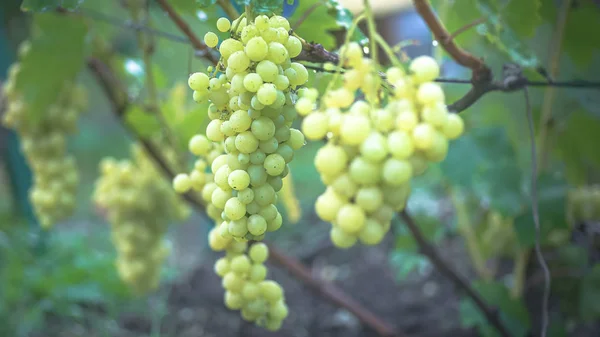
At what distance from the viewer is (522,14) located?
20.7 inches

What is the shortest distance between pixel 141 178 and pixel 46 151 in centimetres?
19

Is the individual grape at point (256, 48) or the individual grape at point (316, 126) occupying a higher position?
the individual grape at point (256, 48)

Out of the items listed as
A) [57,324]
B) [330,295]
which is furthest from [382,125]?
[57,324]

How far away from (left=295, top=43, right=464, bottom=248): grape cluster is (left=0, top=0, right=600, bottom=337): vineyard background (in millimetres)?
175

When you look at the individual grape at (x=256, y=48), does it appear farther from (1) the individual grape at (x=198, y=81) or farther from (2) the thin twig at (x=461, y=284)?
(2) the thin twig at (x=461, y=284)

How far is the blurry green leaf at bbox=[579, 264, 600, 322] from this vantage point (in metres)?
0.79

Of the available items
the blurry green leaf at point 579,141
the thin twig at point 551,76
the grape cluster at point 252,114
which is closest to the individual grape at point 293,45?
the grape cluster at point 252,114

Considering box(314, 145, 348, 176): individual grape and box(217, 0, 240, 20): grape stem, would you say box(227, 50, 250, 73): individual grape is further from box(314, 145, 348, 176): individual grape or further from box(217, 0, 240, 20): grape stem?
box(217, 0, 240, 20): grape stem

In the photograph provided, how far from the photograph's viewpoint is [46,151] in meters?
0.97

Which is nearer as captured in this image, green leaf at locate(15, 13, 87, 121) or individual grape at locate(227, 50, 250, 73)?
individual grape at locate(227, 50, 250, 73)

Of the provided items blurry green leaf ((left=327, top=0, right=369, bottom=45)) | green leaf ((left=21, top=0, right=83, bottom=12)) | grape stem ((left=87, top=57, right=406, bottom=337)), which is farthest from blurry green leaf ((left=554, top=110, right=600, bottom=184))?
green leaf ((left=21, top=0, right=83, bottom=12))

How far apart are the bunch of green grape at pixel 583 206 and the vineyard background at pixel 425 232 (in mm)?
29

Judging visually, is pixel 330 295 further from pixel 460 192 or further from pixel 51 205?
pixel 51 205

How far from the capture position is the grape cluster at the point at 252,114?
32 centimetres
